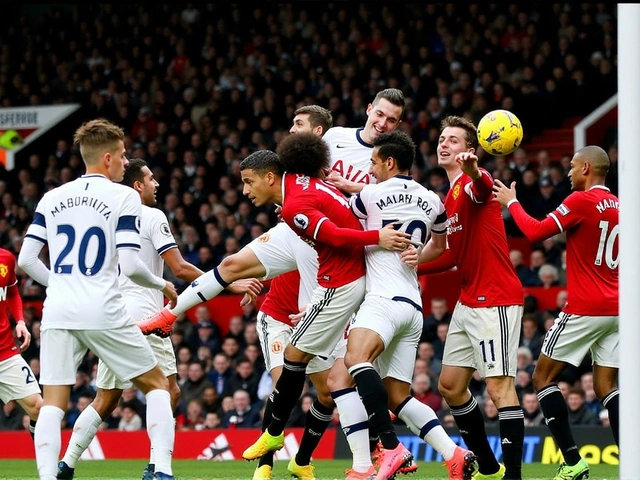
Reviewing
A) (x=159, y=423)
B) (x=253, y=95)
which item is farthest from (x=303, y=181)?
(x=253, y=95)

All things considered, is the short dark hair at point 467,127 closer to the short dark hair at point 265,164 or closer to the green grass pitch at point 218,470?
the short dark hair at point 265,164

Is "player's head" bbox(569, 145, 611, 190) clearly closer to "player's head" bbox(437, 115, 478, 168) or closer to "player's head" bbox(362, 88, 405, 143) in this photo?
"player's head" bbox(437, 115, 478, 168)

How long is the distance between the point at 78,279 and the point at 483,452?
10.4 feet

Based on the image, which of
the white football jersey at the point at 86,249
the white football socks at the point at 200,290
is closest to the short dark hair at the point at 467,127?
the white football socks at the point at 200,290

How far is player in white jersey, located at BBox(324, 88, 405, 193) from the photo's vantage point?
9078 millimetres

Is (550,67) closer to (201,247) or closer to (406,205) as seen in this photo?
(201,247)

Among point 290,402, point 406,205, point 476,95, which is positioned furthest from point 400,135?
point 476,95

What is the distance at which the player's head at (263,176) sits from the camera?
8.30 m

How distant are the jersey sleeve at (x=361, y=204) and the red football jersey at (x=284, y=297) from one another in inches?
53.4

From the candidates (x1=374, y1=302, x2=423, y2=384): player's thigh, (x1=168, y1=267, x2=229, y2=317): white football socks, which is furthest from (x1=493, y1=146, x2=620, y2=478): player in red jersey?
(x1=168, y1=267, x2=229, y2=317): white football socks

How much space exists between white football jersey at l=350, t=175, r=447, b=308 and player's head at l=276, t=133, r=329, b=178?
35 cm

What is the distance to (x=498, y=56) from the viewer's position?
19.9 meters

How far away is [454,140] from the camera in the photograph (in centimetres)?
841

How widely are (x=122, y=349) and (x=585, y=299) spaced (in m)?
3.38
